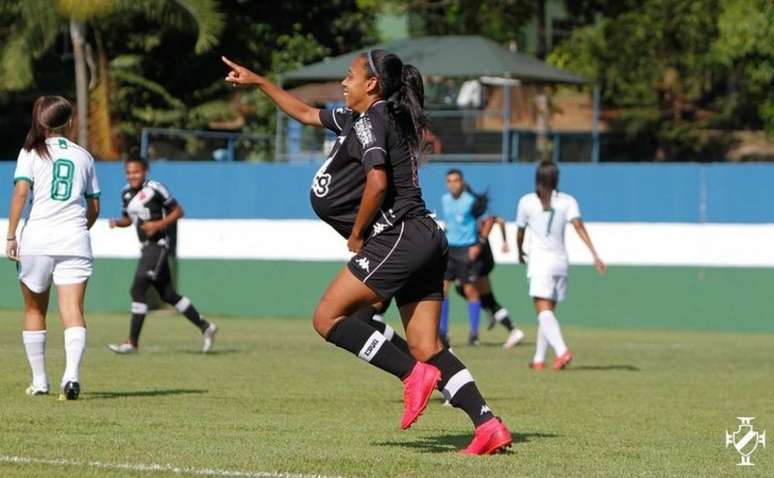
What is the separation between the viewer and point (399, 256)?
28.9ft

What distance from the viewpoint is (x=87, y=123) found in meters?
33.2

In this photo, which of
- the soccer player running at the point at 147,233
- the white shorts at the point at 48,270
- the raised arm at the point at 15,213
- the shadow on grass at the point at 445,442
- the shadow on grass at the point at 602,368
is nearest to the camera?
the shadow on grass at the point at 445,442

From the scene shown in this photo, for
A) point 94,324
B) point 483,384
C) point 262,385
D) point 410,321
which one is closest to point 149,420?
point 410,321

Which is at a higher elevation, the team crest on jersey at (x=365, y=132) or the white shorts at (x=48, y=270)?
the team crest on jersey at (x=365, y=132)

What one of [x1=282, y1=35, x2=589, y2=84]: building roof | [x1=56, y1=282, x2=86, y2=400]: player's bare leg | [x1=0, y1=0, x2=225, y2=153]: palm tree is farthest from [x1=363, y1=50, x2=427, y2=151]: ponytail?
[x1=282, y1=35, x2=589, y2=84]: building roof

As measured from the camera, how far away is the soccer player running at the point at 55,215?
11328mm

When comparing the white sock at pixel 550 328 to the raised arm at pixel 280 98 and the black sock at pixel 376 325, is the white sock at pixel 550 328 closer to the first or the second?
the black sock at pixel 376 325

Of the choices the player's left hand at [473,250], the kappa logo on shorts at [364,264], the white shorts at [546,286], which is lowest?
the player's left hand at [473,250]

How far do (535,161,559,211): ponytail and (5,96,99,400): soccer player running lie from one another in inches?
230

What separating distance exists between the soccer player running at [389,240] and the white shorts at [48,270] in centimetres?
290

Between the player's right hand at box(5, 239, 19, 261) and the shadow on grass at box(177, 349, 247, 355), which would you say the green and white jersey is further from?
the shadow on grass at box(177, 349, 247, 355)

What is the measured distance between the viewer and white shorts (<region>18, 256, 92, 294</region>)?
11352 mm

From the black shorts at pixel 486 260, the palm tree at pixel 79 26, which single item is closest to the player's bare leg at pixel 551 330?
the black shorts at pixel 486 260

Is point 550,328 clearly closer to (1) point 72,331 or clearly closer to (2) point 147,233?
(2) point 147,233
